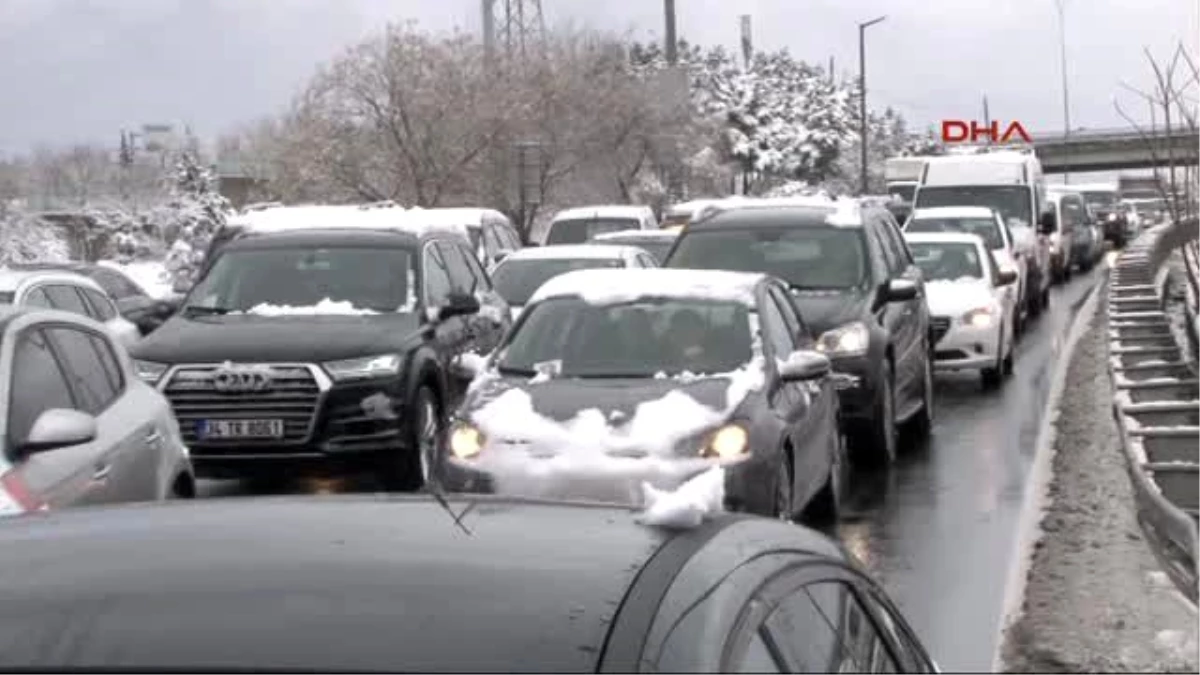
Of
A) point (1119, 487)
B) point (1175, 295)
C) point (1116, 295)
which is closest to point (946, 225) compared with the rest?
point (1175, 295)

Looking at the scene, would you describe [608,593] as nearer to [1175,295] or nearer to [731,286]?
[731,286]

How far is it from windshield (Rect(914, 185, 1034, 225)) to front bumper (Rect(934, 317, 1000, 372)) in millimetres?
13045

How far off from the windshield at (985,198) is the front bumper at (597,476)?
22923mm

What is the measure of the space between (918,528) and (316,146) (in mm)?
34590

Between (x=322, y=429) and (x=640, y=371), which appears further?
(x=322, y=429)

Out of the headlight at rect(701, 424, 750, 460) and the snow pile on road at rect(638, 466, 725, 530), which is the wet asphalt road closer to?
the headlight at rect(701, 424, 750, 460)

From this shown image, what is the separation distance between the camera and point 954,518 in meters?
10.9

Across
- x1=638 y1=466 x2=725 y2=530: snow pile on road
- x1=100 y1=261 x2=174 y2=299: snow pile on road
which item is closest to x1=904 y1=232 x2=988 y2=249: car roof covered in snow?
x1=638 y1=466 x2=725 y2=530: snow pile on road

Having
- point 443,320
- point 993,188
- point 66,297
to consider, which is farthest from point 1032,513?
point 993,188

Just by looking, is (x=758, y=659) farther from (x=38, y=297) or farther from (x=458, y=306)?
(x=38, y=297)

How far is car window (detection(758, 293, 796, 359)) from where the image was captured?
33.7ft

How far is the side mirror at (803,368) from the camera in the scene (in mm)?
9836

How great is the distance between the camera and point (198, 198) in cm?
6881

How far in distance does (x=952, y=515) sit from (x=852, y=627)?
7.90 meters
